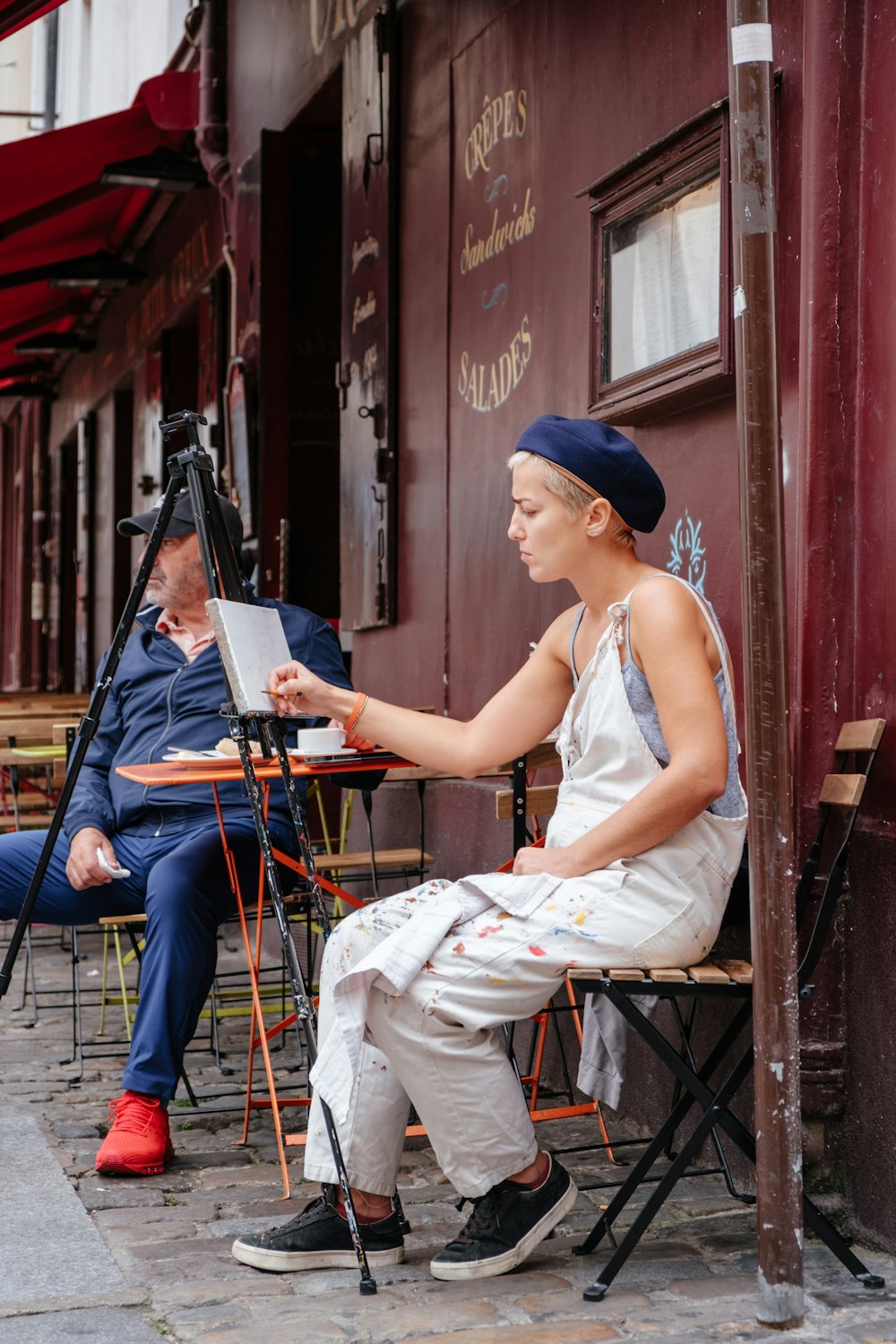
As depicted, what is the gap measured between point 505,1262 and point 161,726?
211cm

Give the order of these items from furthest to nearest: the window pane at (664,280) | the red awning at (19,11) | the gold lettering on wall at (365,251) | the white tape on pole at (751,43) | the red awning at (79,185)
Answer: the red awning at (79,185)
the red awning at (19,11)
the gold lettering on wall at (365,251)
the window pane at (664,280)
the white tape on pole at (751,43)

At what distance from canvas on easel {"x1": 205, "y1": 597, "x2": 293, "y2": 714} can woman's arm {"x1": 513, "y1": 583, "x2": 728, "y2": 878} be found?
69 cm

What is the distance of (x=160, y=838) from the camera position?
4.32 meters

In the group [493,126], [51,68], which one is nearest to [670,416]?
[493,126]

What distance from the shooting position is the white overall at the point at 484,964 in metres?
2.87

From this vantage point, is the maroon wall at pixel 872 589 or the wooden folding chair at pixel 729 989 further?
the maroon wall at pixel 872 589

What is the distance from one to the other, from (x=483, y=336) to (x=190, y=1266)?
3172mm

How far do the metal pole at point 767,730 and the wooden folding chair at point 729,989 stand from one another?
19 cm

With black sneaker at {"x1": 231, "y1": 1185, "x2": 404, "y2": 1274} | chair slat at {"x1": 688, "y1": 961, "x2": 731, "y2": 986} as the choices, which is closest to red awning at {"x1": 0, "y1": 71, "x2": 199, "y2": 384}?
black sneaker at {"x1": 231, "y1": 1185, "x2": 404, "y2": 1274}

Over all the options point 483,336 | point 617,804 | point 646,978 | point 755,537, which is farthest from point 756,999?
point 483,336

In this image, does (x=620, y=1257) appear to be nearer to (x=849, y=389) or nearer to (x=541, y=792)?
(x=541, y=792)

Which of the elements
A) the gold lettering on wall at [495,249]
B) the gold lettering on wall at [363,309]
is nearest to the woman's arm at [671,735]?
the gold lettering on wall at [495,249]

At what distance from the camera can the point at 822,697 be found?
10.7 feet

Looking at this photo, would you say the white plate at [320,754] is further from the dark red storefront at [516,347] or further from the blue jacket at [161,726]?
the dark red storefront at [516,347]
